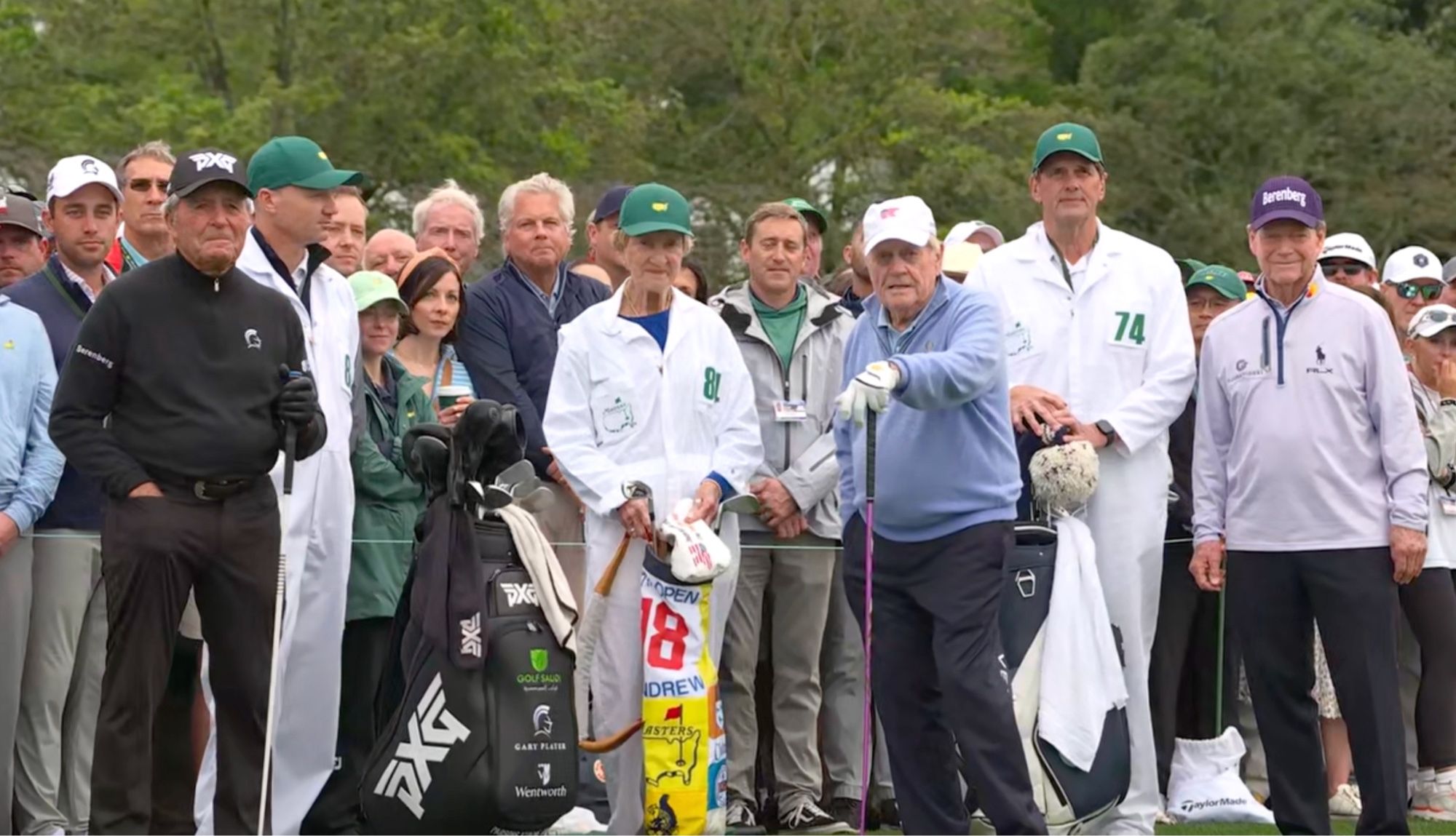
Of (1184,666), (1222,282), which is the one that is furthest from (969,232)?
(1184,666)

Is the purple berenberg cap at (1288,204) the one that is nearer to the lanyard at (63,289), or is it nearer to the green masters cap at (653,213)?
the green masters cap at (653,213)

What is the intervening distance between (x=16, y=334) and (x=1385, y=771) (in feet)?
16.0

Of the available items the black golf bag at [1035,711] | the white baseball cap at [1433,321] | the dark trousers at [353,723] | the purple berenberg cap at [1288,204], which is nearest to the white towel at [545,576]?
the dark trousers at [353,723]

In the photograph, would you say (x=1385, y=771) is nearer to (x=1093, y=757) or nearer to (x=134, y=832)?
(x=1093, y=757)

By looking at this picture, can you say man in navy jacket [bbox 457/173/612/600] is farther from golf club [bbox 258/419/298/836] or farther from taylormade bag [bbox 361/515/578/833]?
golf club [bbox 258/419/298/836]

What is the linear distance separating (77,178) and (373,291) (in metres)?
1.13

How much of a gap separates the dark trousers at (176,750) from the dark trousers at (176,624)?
53 centimetres

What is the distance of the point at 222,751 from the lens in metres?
7.15

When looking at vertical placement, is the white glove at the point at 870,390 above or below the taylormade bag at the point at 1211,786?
above

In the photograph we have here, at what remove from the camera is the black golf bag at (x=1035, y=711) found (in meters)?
7.72

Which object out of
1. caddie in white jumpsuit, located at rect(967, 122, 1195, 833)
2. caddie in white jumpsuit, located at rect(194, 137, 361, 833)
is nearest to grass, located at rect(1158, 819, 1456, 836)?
caddie in white jumpsuit, located at rect(967, 122, 1195, 833)

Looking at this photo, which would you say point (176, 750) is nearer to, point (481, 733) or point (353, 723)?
point (353, 723)

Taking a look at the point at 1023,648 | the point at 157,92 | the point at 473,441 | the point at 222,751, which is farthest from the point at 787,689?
the point at 157,92

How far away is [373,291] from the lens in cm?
855
